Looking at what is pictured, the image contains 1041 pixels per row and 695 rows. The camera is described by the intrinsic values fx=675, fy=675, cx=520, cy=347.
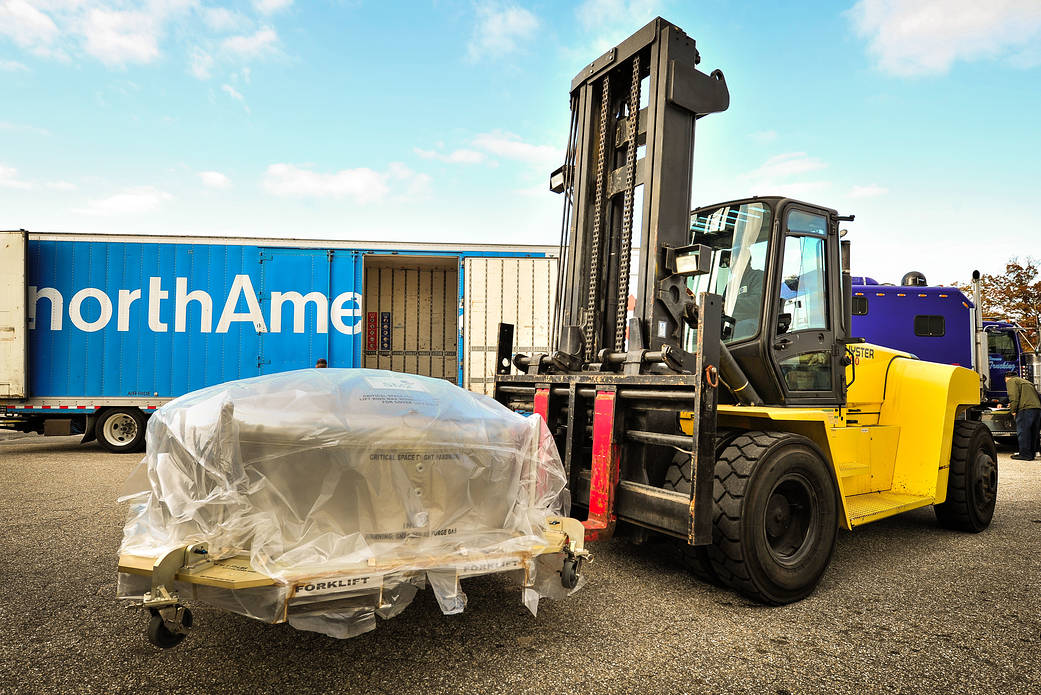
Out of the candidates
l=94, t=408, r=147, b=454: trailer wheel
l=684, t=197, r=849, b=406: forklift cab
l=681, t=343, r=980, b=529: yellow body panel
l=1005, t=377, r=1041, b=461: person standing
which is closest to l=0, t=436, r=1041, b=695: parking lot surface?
l=681, t=343, r=980, b=529: yellow body panel

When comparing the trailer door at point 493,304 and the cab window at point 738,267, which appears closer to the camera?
the cab window at point 738,267

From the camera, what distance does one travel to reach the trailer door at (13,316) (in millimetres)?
9695

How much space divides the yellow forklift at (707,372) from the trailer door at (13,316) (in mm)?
8430

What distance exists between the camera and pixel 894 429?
17.4 ft

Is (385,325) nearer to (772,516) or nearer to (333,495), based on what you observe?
(772,516)

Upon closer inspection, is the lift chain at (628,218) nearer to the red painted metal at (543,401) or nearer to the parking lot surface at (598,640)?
the red painted metal at (543,401)

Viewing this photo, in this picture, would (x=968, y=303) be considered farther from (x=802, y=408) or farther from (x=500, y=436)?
(x=500, y=436)

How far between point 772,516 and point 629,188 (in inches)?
87.4

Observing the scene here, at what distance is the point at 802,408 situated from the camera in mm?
4383

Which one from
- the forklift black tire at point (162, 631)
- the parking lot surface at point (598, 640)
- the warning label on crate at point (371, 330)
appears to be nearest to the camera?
the forklift black tire at point (162, 631)

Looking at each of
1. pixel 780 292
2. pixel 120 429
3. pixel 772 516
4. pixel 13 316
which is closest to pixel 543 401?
pixel 772 516

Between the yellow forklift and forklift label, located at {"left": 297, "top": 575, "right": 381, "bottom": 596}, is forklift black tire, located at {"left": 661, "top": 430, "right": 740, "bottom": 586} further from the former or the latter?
forklift label, located at {"left": 297, "top": 575, "right": 381, "bottom": 596}

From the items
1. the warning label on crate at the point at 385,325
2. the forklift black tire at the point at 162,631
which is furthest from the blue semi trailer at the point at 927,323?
the forklift black tire at the point at 162,631

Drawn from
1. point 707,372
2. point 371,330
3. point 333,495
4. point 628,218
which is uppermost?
point 628,218
